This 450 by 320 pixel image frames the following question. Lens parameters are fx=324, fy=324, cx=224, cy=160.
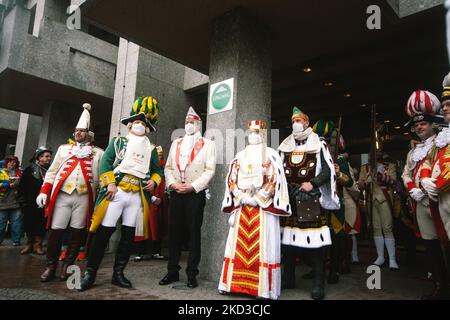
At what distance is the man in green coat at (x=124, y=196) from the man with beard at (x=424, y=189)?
124 inches

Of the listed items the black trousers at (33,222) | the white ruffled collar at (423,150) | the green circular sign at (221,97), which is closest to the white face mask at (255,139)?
the green circular sign at (221,97)

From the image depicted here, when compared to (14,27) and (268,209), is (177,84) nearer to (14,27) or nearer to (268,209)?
(14,27)

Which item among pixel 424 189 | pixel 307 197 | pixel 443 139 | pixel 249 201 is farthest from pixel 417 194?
pixel 249 201

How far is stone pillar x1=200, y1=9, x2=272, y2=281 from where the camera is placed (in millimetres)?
4367

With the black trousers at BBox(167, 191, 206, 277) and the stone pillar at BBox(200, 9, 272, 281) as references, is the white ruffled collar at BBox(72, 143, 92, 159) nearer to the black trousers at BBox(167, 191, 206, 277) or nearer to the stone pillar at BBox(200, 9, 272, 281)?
the black trousers at BBox(167, 191, 206, 277)

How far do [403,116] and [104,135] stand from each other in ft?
38.0

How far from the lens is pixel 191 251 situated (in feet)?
13.1

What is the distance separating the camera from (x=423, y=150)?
381 centimetres

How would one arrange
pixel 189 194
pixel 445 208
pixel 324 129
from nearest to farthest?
pixel 445 208
pixel 189 194
pixel 324 129

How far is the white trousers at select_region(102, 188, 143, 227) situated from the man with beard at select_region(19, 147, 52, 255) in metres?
3.79

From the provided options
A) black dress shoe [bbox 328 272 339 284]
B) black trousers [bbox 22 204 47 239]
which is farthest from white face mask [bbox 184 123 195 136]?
black trousers [bbox 22 204 47 239]

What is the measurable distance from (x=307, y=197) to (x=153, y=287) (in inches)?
82.7

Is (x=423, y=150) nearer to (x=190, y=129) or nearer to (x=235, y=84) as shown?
(x=235, y=84)
